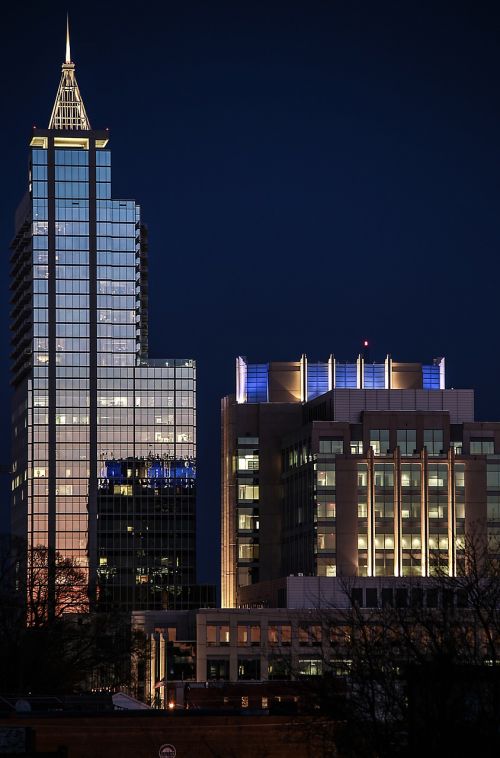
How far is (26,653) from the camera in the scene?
531 feet

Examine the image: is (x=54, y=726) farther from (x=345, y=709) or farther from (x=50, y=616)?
(x=50, y=616)

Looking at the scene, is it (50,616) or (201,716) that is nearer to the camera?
(201,716)

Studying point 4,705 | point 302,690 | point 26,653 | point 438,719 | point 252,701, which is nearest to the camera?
point 438,719

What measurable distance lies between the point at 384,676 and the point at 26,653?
80.3 metres

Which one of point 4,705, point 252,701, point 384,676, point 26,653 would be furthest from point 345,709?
point 252,701

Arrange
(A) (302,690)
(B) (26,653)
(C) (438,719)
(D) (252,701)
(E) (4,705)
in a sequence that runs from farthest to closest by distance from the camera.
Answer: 1. (D) (252,701)
2. (B) (26,653)
3. (E) (4,705)
4. (A) (302,690)
5. (C) (438,719)

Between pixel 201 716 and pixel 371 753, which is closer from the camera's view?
pixel 371 753

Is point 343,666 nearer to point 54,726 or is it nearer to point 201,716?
point 201,716

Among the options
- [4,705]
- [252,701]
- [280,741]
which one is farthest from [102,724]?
[252,701]

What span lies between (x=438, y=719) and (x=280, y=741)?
11486 millimetres

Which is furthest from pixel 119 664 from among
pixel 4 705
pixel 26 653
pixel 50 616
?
pixel 4 705

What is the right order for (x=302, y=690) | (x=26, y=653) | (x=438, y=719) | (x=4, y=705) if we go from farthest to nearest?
(x=26, y=653) → (x=4, y=705) → (x=302, y=690) → (x=438, y=719)

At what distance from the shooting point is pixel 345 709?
86.1 meters

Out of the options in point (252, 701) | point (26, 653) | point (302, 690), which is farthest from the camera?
point (252, 701)
